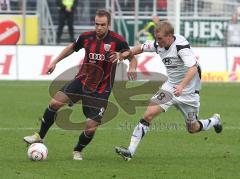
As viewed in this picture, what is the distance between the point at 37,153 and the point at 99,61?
164cm

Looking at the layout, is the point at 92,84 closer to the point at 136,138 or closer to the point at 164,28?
the point at 136,138

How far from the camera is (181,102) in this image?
1155 cm

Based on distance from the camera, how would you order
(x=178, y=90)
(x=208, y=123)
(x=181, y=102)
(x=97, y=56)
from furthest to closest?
(x=208, y=123), (x=181, y=102), (x=97, y=56), (x=178, y=90)

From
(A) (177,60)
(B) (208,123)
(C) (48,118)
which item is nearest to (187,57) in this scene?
(A) (177,60)

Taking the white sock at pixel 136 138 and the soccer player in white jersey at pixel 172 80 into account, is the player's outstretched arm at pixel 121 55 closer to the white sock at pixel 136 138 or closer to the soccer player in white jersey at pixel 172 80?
the soccer player in white jersey at pixel 172 80

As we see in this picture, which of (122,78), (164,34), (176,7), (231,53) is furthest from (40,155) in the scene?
(176,7)

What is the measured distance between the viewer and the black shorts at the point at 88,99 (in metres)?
11.1

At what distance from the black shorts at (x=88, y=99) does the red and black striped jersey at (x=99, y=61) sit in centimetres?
8

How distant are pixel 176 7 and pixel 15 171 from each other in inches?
777

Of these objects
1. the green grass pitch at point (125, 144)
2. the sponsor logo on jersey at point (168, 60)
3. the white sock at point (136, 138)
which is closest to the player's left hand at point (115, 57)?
the sponsor logo on jersey at point (168, 60)

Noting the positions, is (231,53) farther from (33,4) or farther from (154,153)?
(154,153)

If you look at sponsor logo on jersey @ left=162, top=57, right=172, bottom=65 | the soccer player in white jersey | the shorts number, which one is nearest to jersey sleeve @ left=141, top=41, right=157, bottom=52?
the soccer player in white jersey

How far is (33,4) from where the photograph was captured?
29.6 meters

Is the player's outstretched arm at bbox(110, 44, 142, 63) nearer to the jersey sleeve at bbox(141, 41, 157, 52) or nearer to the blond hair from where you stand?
the jersey sleeve at bbox(141, 41, 157, 52)
